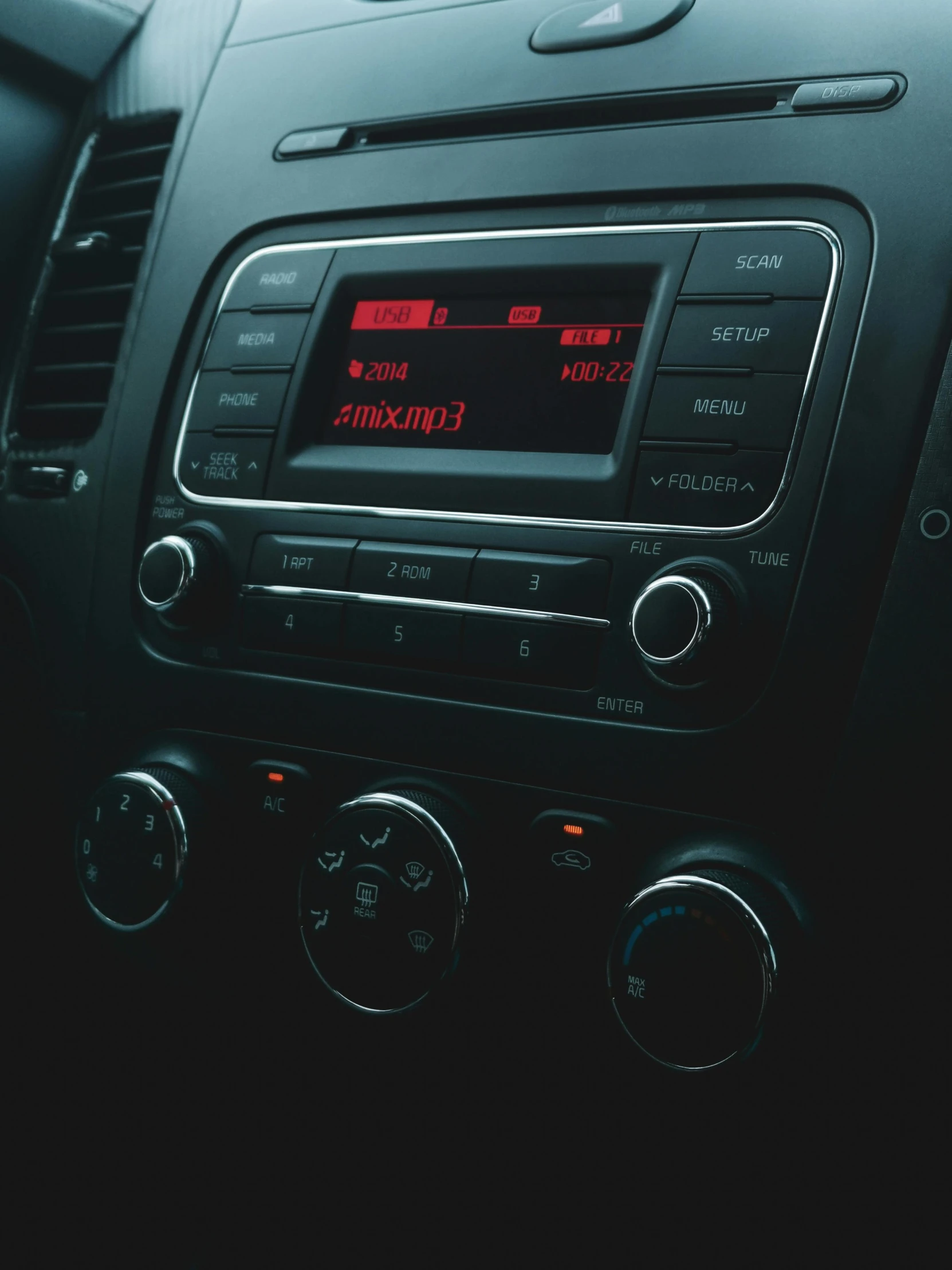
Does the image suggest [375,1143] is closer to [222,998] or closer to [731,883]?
[222,998]

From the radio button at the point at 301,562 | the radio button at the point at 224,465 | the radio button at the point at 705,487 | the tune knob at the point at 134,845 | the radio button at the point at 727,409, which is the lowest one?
the tune knob at the point at 134,845

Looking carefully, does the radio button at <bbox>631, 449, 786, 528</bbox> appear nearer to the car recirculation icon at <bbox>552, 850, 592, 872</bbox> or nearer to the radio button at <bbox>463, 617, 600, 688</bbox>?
the radio button at <bbox>463, 617, 600, 688</bbox>

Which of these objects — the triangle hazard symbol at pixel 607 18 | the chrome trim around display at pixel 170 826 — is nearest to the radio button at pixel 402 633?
the chrome trim around display at pixel 170 826

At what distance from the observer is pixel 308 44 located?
4.53 ft

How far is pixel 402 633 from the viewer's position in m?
1.09

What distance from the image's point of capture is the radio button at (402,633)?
3.51ft

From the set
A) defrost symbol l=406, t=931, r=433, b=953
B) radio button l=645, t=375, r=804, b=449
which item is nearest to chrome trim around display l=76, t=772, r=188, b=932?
defrost symbol l=406, t=931, r=433, b=953

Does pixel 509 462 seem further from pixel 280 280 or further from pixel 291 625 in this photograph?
pixel 280 280

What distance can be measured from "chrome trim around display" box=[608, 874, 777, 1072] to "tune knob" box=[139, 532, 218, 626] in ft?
1.90

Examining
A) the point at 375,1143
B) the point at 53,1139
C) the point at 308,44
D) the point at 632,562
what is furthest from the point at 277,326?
the point at 53,1139

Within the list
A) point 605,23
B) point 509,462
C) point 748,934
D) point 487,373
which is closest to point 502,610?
point 509,462

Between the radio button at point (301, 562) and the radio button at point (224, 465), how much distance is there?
7 cm

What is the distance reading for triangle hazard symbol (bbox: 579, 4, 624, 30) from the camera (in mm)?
1169

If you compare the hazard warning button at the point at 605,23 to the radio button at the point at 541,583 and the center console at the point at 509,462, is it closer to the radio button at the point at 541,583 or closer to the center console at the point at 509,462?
the center console at the point at 509,462
